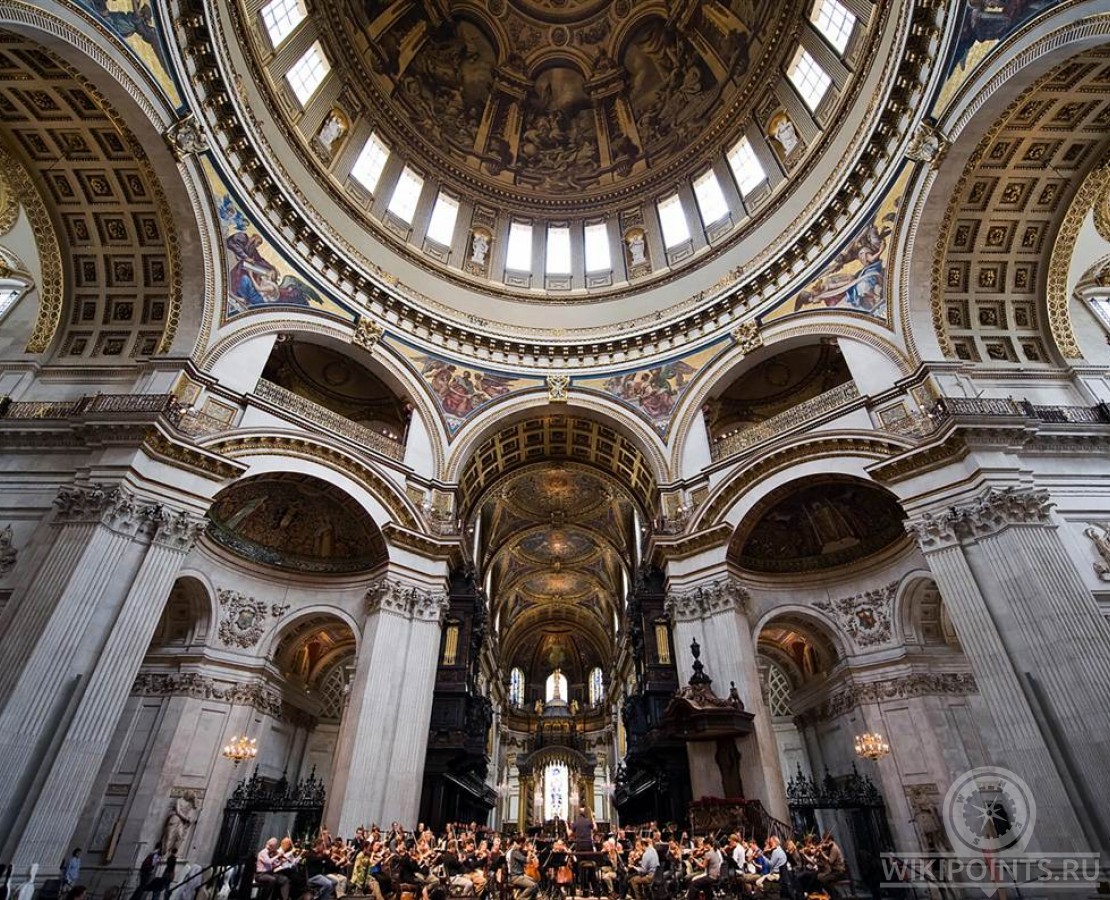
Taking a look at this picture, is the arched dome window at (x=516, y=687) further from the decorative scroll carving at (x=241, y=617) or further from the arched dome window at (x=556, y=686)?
the decorative scroll carving at (x=241, y=617)

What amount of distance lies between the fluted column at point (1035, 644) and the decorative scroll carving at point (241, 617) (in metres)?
16.4

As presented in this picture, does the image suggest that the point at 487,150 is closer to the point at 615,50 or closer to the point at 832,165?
the point at 615,50

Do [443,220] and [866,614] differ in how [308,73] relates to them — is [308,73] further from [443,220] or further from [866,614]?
[866,614]

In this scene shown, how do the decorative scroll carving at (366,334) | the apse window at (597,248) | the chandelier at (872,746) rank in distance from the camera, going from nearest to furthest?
the chandelier at (872,746), the decorative scroll carving at (366,334), the apse window at (597,248)

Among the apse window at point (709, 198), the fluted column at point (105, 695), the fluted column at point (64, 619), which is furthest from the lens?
the apse window at point (709, 198)

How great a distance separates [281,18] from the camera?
17953 mm

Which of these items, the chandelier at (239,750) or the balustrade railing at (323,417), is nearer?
the chandelier at (239,750)

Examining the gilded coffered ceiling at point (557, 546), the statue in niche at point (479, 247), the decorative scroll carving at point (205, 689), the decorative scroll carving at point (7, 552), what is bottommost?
the decorative scroll carving at point (205, 689)

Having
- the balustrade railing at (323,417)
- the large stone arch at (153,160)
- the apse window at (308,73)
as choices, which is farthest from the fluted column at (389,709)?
the apse window at (308,73)

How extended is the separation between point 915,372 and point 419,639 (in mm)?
14242

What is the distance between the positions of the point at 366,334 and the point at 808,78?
17428 mm

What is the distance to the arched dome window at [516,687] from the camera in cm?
4167

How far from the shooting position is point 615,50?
82.3 feet

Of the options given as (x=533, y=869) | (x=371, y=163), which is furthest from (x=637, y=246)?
(x=533, y=869)
